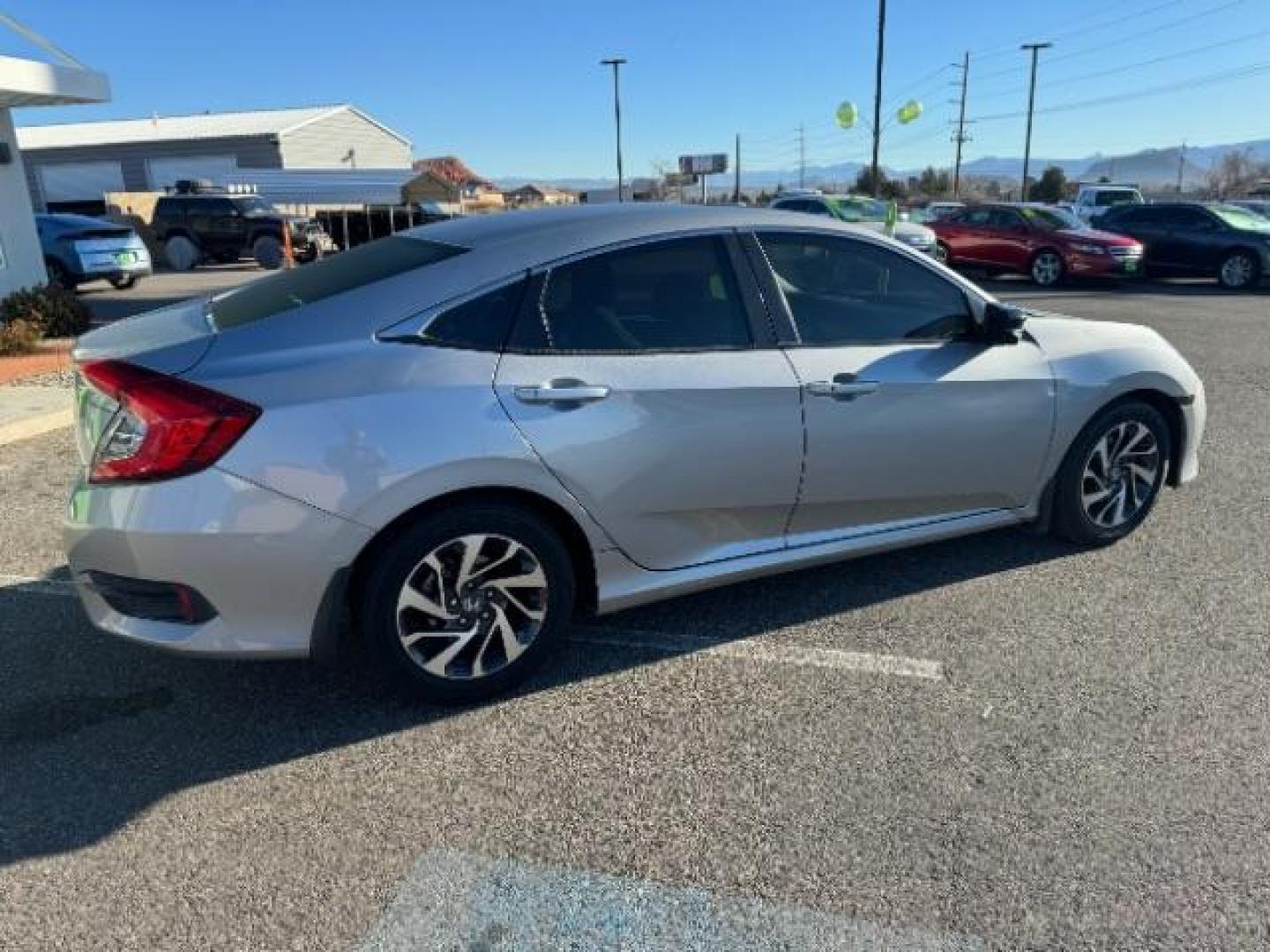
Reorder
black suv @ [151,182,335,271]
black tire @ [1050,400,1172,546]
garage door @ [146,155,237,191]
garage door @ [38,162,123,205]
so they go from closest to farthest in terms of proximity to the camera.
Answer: black tire @ [1050,400,1172,546] < black suv @ [151,182,335,271] < garage door @ [146,155,237,191] < garage door @ [38,162,123,205]

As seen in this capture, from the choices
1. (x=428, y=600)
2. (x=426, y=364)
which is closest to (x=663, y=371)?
(x=426, y=364)

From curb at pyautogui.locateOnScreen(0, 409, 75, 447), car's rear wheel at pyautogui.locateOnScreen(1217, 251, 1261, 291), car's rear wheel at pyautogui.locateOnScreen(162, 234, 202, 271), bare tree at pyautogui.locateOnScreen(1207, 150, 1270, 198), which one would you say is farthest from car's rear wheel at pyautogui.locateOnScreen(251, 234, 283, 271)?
bare tree at pyautogui.locateOnScreen(1207, 150, 1270, 198)

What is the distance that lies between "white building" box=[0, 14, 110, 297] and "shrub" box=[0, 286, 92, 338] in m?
0.57

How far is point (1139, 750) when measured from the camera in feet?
9.64

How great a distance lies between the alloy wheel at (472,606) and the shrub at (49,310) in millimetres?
8478

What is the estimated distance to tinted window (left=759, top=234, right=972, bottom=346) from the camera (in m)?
3.65

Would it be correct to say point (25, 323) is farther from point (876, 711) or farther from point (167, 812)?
point (876, 711)

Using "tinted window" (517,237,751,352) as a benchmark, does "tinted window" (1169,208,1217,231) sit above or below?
below

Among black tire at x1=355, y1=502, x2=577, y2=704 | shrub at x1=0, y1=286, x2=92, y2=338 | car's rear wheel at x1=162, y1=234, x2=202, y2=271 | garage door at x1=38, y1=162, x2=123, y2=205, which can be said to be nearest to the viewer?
black tire at x1=355, y1=502, x2=577, y2=704

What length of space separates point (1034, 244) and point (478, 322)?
17517 mm

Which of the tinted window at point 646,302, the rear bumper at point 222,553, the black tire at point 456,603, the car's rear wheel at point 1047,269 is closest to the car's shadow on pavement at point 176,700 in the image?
the black tire at point 456,603

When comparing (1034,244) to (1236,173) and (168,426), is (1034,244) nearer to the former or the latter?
(168,426)

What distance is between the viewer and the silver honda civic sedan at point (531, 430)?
2.78 m

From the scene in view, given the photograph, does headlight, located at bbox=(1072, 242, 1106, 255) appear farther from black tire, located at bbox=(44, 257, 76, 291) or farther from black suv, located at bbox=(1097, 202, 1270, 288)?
black tire, located at bbox=(44, 257, 76, 291)
